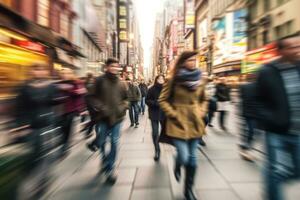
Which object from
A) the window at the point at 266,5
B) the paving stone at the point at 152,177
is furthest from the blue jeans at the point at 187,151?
the window at the point at 266,5

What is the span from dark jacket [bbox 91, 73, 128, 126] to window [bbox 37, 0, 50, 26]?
1700 centimetres

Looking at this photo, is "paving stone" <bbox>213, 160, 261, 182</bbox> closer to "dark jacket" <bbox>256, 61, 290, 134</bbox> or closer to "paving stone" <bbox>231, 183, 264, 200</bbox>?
"paving stone" <bbox>231, 183, 264, 200</bbox>

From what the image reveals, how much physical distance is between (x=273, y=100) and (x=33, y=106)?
294cm

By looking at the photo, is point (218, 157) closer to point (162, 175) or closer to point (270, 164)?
point (162, 175)

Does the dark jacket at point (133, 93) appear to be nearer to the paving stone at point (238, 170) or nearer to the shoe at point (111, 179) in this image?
the paving stone at point (238, 170)

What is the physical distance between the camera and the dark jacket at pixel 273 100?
3.75 metres

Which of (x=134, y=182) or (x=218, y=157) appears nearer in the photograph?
(x=134, y=182)

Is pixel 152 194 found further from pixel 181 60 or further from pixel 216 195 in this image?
pixel 181 60

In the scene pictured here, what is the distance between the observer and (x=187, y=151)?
5.33 meters

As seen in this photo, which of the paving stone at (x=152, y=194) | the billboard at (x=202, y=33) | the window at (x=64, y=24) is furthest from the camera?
the billboard at (x=202, y=33)

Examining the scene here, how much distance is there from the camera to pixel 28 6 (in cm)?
2070

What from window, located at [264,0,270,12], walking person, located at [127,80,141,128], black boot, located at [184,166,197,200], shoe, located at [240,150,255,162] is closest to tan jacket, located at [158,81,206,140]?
black boot, located at [184,166,197,200]


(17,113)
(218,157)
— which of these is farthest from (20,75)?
(17,113)

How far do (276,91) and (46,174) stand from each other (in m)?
3.48
